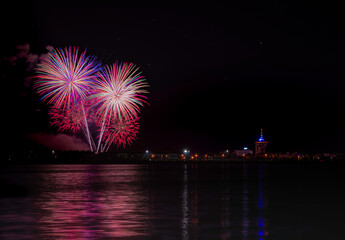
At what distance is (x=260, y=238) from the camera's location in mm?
17391

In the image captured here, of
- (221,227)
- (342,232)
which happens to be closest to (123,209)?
(221,227)

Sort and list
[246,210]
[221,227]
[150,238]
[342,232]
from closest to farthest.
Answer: [150,238] → [342,232] → [221,227] → [246,210]

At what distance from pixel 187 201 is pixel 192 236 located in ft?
45.0

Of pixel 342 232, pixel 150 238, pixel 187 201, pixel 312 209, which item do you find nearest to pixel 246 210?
pixel 312 209

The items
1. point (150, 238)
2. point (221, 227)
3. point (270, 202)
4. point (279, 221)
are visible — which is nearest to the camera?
point (150, 238)

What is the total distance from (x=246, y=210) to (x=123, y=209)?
5721mm

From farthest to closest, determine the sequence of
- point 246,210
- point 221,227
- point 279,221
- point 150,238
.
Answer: point 246,210, point 279,221, point 221,227, point 150,238

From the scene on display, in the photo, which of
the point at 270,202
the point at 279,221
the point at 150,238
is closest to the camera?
the point at 150,238

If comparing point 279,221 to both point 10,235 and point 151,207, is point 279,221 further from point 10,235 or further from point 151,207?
point 10,235

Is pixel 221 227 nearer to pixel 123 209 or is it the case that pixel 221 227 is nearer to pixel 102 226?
pixel 102 226

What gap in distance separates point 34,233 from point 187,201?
1416 cm

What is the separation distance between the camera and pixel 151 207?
2789 centimetres

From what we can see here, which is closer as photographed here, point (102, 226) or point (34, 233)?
point (34, 233)

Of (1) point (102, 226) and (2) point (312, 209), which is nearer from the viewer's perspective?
(1) point (102, 226)
